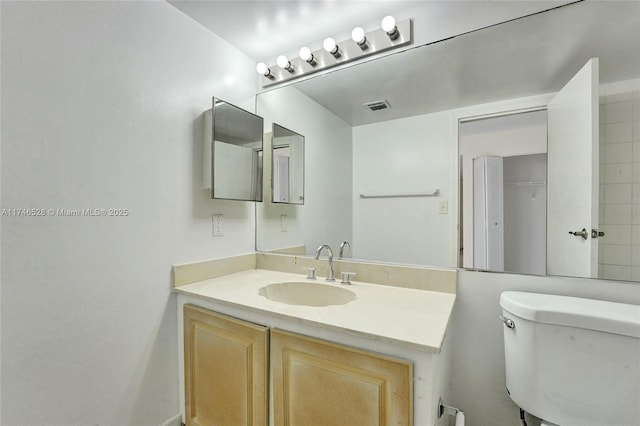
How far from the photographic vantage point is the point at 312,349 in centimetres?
89

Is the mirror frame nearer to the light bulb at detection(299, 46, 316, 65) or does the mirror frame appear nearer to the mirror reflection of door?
the light bulb at detection(299, 46, 316, 65)

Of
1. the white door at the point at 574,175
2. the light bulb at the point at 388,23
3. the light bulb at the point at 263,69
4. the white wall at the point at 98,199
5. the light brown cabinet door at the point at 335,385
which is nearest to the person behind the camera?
the light brown cabinet door at the point at 335,385

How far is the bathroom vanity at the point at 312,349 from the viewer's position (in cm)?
76

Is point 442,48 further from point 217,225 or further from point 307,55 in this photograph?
point 217,225

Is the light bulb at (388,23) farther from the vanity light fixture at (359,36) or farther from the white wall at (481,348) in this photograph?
the white wall at (481,348)

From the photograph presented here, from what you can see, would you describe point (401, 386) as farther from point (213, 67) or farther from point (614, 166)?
point (213, 67)

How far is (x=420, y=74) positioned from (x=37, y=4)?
4.92 ft

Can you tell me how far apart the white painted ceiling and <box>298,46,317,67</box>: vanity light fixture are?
0.08 meters

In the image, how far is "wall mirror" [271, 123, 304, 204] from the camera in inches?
67.1

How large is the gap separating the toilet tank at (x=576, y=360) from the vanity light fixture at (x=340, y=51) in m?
1.27

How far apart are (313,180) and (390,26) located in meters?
0.87

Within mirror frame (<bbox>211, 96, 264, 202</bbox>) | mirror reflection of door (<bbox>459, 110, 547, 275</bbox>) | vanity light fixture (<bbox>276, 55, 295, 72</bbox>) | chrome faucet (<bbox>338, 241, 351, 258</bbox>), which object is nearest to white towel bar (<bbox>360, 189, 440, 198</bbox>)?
mirror reflection of door (<bbox>459, 110, 547, 275</bbox>)

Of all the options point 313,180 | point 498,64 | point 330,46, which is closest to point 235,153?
point 313,180

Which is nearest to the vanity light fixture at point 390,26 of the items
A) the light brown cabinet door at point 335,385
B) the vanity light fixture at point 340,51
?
the vanity light fixture at point 340,51
